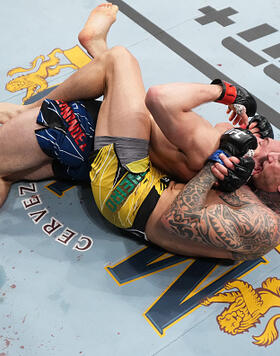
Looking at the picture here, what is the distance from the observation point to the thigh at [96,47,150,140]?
6.77 feet

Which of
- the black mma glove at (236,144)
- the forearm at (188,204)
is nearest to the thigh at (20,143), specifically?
the forearm at (188,204)

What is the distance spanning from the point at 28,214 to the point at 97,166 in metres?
0.52

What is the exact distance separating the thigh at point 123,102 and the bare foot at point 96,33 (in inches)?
12.8

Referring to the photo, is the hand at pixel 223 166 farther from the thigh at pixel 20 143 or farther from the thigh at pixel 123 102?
the thigh at pixel 20 143

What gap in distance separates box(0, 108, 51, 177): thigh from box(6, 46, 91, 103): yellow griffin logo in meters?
0.67

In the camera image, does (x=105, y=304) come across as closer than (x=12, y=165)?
Yes

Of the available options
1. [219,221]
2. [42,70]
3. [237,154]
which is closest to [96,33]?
[42,70]

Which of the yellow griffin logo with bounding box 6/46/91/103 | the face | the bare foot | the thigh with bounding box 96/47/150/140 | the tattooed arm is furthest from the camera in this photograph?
the yellow griffin logo with bounding box 6/46/91/103

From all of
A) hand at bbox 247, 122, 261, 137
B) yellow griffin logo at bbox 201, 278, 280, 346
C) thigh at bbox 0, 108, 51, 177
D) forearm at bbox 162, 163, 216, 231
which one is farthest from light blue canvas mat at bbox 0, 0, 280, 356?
hand at bbox 247, 122, 261, 137

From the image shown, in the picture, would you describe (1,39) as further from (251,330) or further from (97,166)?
(251,330)

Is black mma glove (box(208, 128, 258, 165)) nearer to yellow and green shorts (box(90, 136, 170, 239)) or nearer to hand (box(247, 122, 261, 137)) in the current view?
hand (box(247, 122, 261, 137))

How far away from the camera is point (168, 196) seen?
2080mm

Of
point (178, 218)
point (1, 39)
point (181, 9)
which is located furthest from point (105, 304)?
point (181, 9)

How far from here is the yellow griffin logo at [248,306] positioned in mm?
1967
